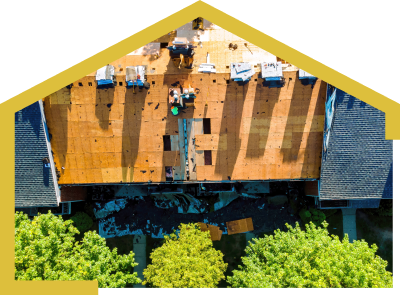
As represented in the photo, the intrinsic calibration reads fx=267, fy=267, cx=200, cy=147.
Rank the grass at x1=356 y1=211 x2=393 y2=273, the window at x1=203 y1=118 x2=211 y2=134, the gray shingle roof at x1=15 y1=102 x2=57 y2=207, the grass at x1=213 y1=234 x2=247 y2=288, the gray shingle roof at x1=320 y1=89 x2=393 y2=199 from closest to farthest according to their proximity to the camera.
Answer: the gray shingle roof at x1=320 y1=89 x2=393 y2=199, the gray shingle roof at x1=15 y1=102 x2=57 y2=207, the window at x1=203 y1=118 x2=211 y2=134, the grass at x1=356 y1=211 x2=393 y2=273, the grass at x1=213 y1=234 x2=247 y2=288

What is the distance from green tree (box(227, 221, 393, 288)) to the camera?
66.7 feet

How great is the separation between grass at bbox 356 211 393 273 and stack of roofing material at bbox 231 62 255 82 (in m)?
20.3

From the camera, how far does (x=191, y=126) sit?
81.1ft

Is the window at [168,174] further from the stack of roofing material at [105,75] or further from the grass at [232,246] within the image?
the grass at [232,246]

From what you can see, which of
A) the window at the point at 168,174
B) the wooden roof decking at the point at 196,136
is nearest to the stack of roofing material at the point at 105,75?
the wooden roof decking at the point at 196,136

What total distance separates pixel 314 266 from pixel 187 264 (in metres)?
10.6

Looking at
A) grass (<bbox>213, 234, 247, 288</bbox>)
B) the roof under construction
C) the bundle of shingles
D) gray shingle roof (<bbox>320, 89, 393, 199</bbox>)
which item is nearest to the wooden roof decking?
the roof under construction

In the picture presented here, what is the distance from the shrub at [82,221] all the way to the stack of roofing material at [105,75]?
14.8m

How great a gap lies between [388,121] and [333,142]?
4.42 m

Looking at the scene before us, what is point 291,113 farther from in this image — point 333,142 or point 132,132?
point 132,132

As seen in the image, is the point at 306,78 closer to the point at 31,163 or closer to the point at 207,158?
the point at 207,158

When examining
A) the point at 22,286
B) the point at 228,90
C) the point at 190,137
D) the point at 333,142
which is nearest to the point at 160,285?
the point at 22,286

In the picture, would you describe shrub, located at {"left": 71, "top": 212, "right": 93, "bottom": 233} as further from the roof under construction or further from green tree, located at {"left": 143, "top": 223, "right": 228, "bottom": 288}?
green tree, located at {"left": 143, "top": 223, "right": 228, "bottom": 288}

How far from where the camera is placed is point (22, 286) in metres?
19.1
